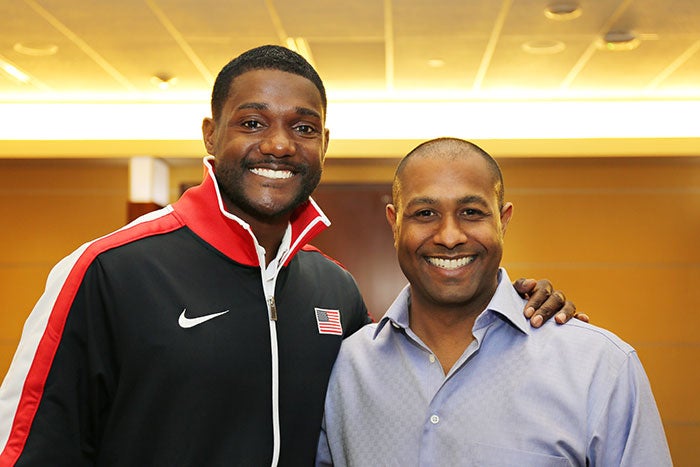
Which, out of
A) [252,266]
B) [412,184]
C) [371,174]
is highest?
[371,174]

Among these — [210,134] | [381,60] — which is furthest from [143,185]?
[210,134]

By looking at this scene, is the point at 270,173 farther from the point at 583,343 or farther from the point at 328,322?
the point at 583,343

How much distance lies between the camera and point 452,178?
67.2 inches

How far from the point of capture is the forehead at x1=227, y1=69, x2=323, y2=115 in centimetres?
172

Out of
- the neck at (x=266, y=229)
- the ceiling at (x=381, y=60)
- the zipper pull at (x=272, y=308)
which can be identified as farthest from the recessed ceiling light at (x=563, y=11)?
the zipper pull at (x=272, y=308)

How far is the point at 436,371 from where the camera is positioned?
165cm

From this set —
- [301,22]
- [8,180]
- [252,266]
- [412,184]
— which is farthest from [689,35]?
[8,180]

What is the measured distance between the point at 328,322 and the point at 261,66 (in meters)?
0.64

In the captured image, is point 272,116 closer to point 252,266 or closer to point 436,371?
point 252,266

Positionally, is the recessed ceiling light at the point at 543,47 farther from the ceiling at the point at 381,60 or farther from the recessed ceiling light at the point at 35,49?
the recessed ceiling light at the point at 35,49

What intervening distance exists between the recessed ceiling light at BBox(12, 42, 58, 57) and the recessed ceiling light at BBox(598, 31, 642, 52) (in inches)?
131

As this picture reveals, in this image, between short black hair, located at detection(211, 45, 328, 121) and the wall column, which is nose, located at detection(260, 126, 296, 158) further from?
the wall column

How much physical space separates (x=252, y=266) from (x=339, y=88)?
4.23 metres

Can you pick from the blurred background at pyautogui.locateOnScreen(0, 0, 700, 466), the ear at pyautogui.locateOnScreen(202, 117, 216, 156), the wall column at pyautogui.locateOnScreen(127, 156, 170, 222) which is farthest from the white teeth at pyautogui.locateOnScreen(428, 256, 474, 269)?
the wall column at pyautogui.locateOnScreen(127, 156, 170, 222)
